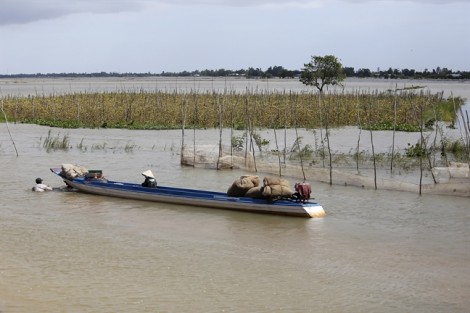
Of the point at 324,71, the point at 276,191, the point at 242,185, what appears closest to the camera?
the point at 276,191

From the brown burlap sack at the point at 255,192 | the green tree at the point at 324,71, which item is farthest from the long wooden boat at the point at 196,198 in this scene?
the green tree at the point at 324,71

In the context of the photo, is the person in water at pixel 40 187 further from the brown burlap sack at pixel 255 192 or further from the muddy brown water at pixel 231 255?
the brown burlap sack at pixel 255 192

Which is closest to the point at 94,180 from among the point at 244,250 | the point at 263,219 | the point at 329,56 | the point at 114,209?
the point at 114,209

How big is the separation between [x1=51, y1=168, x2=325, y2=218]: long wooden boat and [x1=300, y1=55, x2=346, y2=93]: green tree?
97.0 feet

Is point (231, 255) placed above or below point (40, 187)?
below

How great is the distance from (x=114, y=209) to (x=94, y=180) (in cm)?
138

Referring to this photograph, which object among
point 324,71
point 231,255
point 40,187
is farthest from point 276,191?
point 324,71

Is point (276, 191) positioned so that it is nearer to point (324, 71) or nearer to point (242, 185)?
point (242, 185)

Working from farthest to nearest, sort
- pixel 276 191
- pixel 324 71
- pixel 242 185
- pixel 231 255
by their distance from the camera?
pixel 324 71
pixel 242 185
pixel 276 191
pixel 231 255

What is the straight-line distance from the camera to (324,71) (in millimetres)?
42531

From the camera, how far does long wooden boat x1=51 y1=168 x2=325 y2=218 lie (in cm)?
1159

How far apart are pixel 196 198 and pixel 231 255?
3.15 m

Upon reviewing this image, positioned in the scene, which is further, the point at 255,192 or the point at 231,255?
the point at 255,192

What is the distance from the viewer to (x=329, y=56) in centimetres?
4206
